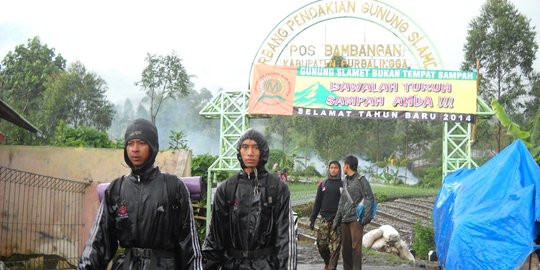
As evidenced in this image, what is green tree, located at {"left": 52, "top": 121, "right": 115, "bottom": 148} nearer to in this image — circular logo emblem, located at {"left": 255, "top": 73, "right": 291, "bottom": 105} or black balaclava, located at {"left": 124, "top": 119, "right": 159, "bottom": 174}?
circular logo emblem, located at {"left": 255, "top": 73, "right": 291, "bottom": 105}

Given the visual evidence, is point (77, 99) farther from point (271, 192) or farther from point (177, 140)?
point (271, 192)

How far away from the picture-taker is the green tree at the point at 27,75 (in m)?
39.7

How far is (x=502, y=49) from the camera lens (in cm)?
3033

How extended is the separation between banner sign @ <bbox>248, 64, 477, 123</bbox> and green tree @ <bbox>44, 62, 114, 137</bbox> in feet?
89.0

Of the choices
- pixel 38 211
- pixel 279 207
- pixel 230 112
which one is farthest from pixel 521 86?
pixel 279 207

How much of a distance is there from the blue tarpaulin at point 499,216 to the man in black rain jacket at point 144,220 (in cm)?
391

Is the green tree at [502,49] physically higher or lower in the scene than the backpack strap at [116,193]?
higher

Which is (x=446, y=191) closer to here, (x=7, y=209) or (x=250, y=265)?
(x=250, y=265)

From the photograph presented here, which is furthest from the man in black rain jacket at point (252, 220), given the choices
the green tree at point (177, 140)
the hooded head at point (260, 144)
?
the green tree at point (177, 140)

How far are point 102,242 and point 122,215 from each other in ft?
0.86

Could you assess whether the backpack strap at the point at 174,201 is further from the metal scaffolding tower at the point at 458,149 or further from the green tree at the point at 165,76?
the green tree at the point at 165,76

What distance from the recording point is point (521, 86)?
102ft

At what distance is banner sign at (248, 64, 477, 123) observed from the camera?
547 inches

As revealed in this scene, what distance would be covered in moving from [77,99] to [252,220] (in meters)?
38.2
